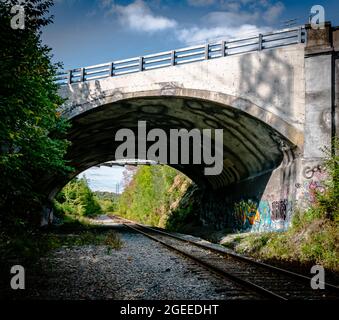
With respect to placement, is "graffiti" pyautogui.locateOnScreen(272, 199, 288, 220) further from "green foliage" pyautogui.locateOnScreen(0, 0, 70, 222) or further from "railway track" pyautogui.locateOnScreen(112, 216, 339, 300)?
"green foliage" pyautogui.locateOnScreen(0, 0, 70, 222)

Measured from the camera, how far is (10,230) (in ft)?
31.1

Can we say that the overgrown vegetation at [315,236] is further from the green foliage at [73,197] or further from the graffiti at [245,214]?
the green foliage at [73,197]

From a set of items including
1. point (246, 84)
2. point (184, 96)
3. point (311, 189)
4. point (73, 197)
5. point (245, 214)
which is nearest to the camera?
point (311, 189)

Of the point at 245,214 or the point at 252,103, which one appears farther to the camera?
the point at 245,214

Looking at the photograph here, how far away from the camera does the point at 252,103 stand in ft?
42.7

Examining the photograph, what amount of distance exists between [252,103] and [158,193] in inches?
1120

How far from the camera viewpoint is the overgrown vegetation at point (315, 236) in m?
8.90

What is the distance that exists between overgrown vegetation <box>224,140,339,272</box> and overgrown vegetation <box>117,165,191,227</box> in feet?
71.0

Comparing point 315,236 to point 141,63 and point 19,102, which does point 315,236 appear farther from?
point 141,63

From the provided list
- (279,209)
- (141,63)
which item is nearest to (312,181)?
(279,209)

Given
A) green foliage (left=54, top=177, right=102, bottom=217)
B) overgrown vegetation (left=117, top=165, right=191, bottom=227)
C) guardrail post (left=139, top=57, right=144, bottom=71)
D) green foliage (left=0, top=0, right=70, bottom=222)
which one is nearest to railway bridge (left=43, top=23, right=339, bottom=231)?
guardrail post (left=139, top=57, right=144, bottom=71)

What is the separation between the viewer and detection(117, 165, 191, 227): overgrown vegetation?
3506cm
